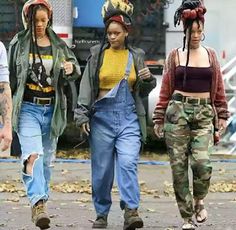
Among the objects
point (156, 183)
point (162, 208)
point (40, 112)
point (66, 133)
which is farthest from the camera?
point (66, 133)

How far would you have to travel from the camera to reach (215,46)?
1200 centimetres

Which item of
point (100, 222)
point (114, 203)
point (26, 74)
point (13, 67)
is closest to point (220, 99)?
point (100, 222)

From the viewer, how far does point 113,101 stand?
7199 millimetres

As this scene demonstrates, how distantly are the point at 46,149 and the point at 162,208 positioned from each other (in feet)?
6.37

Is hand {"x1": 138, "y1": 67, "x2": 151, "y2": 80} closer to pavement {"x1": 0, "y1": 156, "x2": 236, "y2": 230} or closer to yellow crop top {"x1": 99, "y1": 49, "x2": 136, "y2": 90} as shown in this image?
yellow crop top {"x1": 99, "y1": 49, "x2": 136, "y2": 90}

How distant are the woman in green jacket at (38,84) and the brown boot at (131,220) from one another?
70 centimetres

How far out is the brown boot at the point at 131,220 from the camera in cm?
697

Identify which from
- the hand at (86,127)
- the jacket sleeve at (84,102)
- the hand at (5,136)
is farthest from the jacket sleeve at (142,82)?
the hand at (5,136)

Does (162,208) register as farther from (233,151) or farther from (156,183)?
(233,151)

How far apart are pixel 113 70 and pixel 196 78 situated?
723mm

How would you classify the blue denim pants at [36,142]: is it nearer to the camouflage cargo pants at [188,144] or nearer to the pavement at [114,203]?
the pavement at [114,203]

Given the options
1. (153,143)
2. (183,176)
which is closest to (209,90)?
(183,176)

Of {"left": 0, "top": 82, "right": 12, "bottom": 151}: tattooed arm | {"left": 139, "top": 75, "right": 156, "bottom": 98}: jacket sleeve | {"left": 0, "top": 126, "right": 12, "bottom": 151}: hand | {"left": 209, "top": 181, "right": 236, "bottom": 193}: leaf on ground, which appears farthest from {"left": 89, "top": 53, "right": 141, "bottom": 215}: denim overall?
{"left": 209, "top": 181, "right": 236, "bottom": 193}: leaf on ground

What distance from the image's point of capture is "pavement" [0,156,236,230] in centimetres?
773
